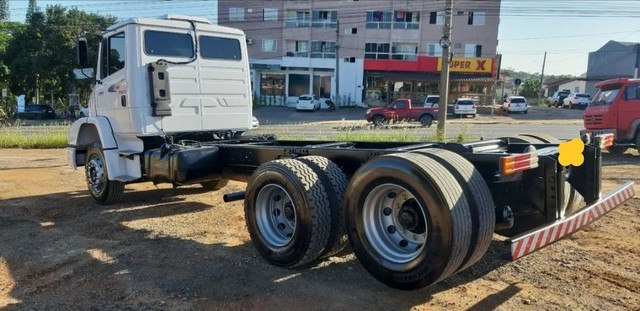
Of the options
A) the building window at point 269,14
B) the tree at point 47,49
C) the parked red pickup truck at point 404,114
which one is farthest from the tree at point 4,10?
the parked red pickup truck at point 404,114

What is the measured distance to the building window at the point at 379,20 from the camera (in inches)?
2147

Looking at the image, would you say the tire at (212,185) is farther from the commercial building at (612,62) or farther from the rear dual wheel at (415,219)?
the commercial building at (612,62)

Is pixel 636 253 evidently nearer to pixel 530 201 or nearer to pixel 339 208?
pixel 530 201

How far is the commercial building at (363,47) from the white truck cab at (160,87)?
44081 mm

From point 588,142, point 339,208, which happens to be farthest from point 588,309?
point 339,208

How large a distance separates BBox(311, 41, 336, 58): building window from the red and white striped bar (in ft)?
169

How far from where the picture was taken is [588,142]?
15.4ft

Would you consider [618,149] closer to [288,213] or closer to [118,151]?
[288,213]

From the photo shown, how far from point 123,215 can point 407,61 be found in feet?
159

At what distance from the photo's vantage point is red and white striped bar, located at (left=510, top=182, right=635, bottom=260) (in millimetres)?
3584

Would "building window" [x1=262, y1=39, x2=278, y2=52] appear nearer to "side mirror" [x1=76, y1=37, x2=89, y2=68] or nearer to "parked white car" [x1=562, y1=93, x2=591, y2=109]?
"parked white car" [x1=562, y1=93, x2=591, y2=109]

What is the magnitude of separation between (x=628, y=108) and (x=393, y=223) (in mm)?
12972

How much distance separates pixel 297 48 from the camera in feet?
184

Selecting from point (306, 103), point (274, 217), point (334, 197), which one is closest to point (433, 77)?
point (306, 103)
